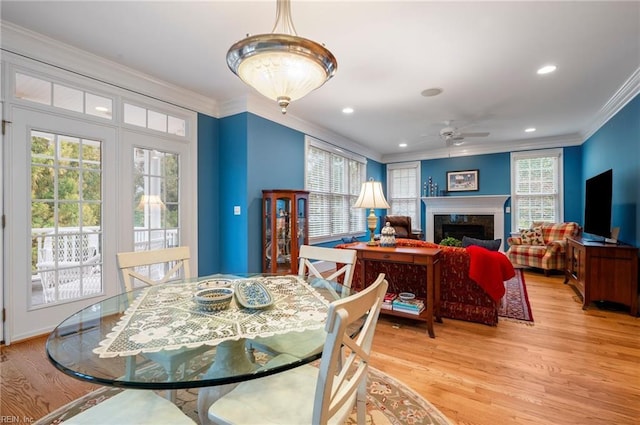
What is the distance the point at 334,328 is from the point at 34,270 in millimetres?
3141

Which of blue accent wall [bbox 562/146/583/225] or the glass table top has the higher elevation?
blue accent wall [bbox 562/146/583/225]

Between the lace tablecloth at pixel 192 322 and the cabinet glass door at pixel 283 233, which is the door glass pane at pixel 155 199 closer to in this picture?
the cabinet glass door at pixel 283 233

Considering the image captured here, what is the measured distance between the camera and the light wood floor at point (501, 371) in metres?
1.75

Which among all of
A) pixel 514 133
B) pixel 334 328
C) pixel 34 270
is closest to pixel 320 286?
pixel 334 328

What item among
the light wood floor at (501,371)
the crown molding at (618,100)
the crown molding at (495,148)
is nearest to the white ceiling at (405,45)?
the crown molding at (618,100)

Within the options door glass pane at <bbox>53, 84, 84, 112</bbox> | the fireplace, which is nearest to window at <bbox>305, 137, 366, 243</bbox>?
the fireplace

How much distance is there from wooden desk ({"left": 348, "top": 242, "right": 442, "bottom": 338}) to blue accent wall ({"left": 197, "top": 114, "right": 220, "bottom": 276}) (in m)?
2.06

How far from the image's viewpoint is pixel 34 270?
2.63 metres

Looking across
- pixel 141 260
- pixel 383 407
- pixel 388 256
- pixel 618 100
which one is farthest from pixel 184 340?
pixel 618 100

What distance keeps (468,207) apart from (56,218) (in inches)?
277

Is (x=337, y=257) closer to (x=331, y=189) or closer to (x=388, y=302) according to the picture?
(x=388, y=302)

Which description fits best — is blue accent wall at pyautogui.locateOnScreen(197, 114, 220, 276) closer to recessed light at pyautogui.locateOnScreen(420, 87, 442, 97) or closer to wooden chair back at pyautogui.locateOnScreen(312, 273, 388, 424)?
recessed light at pyautogui.locateOnScreen(420, 87, 442, 97)

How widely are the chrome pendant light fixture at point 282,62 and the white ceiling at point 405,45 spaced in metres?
0.78

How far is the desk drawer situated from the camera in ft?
9.34
